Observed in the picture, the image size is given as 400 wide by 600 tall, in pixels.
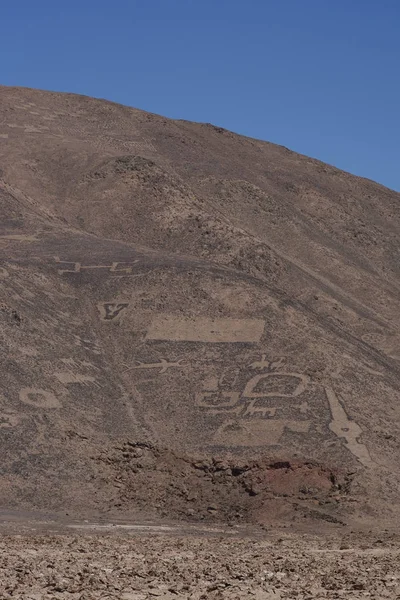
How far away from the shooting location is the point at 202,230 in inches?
1714

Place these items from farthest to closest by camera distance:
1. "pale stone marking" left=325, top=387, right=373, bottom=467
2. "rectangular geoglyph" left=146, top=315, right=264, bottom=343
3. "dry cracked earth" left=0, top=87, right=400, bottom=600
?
1. "rectangular geoglyph" left=146, top=315, right=264, bottom=343
2. "pale stone marking" left=325, top=387, right=373, bottom=467
3. "dry cracked earth" left=0, top=87, right=400, bottom=600

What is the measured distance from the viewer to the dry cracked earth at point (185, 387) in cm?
1861

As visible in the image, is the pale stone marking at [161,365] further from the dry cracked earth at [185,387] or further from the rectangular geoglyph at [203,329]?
the rectangular geoglyph at [203,329]

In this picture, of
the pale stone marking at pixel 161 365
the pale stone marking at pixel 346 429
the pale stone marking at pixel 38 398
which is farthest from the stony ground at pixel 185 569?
the pale stone marking at pixel 161 365

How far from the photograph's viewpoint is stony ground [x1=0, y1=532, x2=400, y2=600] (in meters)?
15.0

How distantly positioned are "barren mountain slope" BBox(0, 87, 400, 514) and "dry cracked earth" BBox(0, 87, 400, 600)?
8 cm

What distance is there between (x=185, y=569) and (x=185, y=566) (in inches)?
13.6

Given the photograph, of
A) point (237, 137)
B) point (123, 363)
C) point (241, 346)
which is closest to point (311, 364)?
point (241, 346)

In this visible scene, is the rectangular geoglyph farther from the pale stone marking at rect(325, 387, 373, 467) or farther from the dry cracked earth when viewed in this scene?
the pale stone marking at rect(325, 387, 373, 467)

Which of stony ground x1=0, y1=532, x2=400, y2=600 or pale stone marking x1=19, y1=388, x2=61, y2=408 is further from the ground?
pale stone marking x1=19, y1=388, x2=61, y2=408

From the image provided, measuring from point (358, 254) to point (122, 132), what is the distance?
1391 centimetres

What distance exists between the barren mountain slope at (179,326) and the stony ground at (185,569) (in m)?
5.62

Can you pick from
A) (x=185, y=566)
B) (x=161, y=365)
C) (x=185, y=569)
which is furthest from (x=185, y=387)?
(x=185, y=569)

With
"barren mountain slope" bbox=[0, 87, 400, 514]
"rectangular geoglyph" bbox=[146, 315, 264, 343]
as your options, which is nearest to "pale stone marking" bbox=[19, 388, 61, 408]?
"barren mountain slope" bbox=[0, 87, 400, 514]
